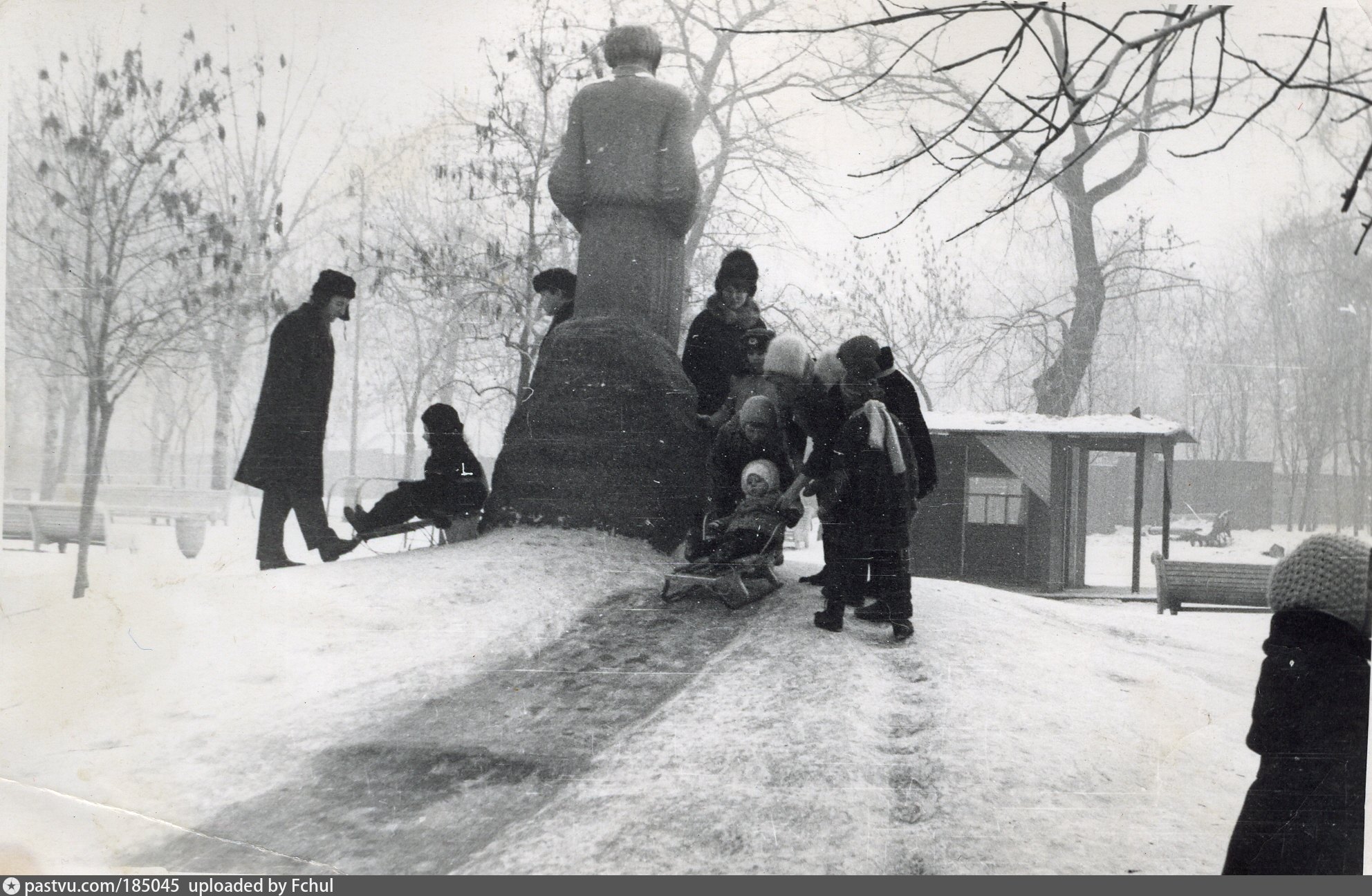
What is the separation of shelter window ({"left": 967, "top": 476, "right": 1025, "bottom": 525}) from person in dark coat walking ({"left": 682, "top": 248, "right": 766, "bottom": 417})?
106cm

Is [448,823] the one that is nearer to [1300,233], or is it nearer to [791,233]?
→ [791,233]

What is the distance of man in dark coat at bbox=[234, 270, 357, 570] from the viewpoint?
14.0 ft

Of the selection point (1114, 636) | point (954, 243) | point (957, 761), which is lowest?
point (957, 761)

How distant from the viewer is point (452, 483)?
4.38 m

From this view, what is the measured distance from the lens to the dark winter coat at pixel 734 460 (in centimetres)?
417

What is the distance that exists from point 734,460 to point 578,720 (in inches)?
50.4

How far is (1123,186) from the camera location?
396 cm

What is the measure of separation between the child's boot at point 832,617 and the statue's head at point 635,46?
7.06ft

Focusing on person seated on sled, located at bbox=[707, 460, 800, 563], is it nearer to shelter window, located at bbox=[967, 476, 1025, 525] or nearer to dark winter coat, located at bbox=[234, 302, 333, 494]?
shelter window, located at bbox=[967, 476, 1025, 525]

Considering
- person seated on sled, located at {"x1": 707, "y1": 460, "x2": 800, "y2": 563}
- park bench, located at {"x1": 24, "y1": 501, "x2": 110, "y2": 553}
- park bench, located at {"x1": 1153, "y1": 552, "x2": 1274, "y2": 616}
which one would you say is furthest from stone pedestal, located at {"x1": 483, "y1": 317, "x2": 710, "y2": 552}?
park bench, located at {"x1": 1153, "y1": 552, "x2": 1274, "y2": 616}

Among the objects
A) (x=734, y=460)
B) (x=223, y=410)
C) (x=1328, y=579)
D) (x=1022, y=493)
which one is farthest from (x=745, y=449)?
(x=223, y=410)

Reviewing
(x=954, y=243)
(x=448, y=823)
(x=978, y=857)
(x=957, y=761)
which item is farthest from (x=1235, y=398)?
(x=448, y=823)

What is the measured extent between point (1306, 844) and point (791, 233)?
2.77 m

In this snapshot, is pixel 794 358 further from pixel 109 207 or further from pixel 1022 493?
pixel 109 207
